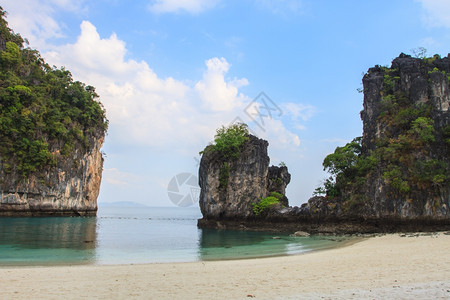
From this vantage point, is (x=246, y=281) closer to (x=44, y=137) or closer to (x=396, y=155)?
(x=396, y=155)

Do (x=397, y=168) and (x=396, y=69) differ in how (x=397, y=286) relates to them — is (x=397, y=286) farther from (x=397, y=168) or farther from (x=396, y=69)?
(x=396, y=69)

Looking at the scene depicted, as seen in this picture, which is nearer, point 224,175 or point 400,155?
point 400,155

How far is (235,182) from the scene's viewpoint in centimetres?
3688

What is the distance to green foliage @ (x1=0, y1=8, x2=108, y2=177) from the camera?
42.6 meters

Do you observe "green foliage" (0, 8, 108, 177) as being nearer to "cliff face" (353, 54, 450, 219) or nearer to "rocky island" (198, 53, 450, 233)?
"rocky island" (198, 53, 450, 233)

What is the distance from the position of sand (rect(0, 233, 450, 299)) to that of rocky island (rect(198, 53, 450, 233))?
16117 mm

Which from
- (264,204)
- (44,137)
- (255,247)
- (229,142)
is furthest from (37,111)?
(255,247)

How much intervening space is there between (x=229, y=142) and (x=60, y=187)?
2883 centimetres

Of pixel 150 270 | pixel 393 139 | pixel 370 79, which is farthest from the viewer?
pixel 370 79

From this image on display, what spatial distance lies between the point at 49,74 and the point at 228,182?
37062 mm

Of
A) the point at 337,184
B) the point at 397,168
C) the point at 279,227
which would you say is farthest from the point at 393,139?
the point at 279,227

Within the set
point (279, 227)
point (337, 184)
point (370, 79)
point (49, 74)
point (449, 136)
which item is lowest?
point (279, 227)

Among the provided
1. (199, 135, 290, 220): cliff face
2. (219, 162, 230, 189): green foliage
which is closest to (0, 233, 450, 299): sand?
(199, 135, 290, 220): cliff face

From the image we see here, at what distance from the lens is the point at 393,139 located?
2911 centimetres
